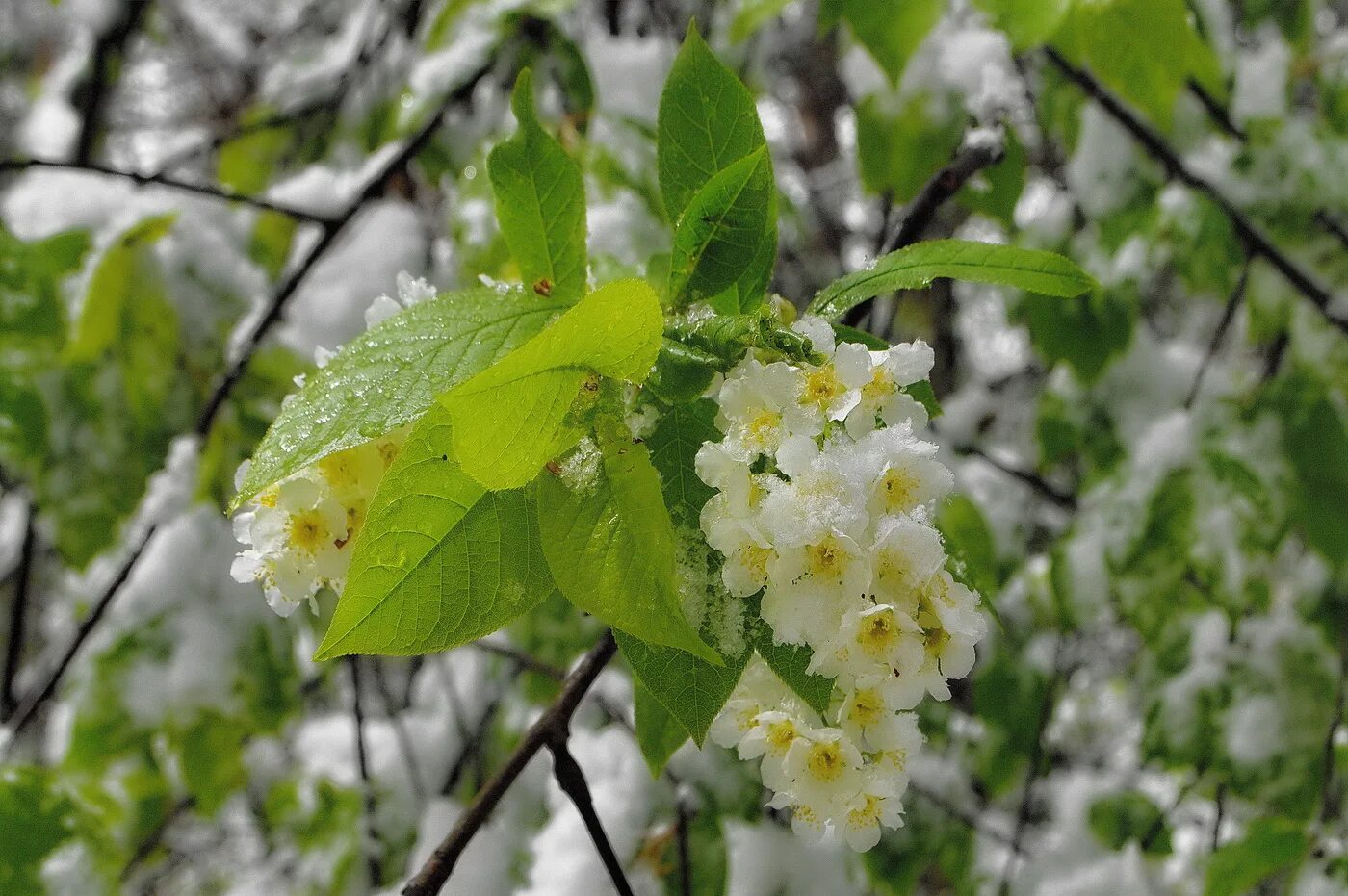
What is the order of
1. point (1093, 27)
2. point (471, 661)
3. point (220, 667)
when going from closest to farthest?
point (1093, 27)
point (220, 667)
point (471, 661)

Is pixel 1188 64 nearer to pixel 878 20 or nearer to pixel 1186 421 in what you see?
pixel 878 20

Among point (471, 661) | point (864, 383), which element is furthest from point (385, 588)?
point (471, 661)

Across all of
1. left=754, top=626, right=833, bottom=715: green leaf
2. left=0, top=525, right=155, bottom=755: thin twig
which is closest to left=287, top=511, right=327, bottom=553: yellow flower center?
left=754, top=626, right=833, bottom=715: green leaf

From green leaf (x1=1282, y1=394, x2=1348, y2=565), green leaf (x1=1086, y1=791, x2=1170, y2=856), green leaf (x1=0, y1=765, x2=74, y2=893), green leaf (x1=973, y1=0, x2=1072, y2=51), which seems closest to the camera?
green leaf (x1=973, y1=0, x2=1072, y2=51)

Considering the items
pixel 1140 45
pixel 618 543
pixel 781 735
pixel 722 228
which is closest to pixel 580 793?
pixel 781 735

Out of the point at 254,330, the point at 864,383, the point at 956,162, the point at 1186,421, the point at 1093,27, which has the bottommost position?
the point at 864,383

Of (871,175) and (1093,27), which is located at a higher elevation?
(871,175)

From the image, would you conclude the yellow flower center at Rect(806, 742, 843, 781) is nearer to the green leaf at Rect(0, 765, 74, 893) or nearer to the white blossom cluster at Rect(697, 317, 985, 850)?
the white blossom cluster at Rect(697, 317, 985, 850)

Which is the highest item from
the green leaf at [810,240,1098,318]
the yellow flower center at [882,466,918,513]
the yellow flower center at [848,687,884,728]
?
the green leaf at [810,240,1098,318]
